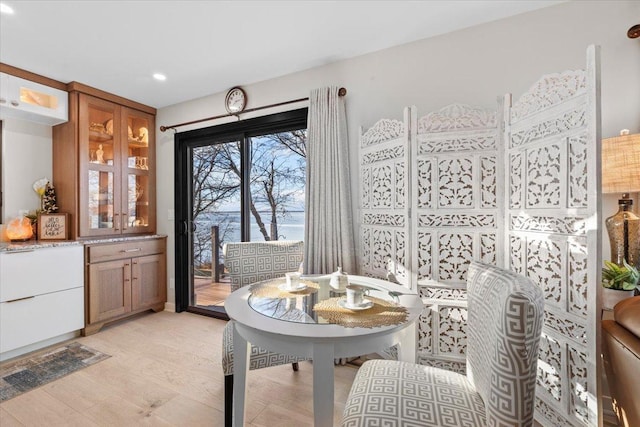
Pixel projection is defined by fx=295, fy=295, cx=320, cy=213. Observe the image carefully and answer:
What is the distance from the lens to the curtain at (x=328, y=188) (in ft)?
7.98

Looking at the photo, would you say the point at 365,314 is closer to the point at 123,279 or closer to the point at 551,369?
the point at 551,369

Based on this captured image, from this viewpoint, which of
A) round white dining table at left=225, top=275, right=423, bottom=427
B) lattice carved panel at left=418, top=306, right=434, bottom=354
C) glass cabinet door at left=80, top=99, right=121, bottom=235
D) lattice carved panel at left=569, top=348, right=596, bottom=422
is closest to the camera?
round white dining table at left=225, top=275, right=423, bottom=427

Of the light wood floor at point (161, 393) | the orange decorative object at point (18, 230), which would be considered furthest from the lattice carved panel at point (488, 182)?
the orange decorative object at point (18, 230)

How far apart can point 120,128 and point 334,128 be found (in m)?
2.56

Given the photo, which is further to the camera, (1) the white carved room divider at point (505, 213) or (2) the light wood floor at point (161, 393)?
(2) the light wood floor at point (161, 393)

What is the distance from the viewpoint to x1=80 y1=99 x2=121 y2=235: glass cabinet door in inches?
120

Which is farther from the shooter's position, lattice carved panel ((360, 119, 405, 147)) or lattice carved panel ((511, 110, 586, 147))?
lattice carved panel ((360, 119, 405, 147))

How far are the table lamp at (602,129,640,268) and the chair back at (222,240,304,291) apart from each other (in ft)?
6.14

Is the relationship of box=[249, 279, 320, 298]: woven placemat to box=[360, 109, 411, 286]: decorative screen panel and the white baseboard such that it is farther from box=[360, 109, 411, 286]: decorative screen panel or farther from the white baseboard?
the white baseboard

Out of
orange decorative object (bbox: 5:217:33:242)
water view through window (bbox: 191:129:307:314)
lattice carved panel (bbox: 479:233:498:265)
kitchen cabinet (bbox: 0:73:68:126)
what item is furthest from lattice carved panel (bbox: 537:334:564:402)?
kitchen cabinet (bbox: 0:73:68:126)

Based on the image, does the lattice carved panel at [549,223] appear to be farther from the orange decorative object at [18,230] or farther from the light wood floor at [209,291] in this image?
the orange decorative object at [18,230]

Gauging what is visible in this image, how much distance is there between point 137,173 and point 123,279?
4.10ft

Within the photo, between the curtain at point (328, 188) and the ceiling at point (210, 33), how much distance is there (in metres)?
0.46

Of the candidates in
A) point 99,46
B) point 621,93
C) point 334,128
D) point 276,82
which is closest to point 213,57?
point 276,82
